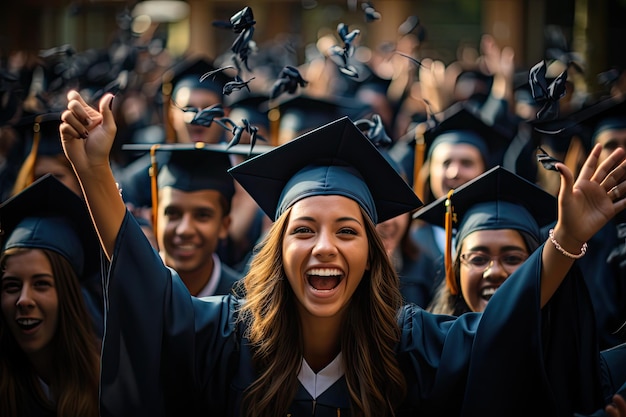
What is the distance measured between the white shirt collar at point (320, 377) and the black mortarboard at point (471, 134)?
2.60 m

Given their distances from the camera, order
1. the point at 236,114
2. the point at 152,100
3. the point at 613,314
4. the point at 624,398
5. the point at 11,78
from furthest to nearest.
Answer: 1. the point at 152,100
2. the point at 236,114
3. the point at 11,78
4. the point at 613,314
5. the point at 624,398

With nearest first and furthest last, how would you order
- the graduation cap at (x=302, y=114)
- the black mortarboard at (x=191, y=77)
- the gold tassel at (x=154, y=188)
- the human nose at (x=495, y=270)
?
1. the human nose at (x=495, y=270)
2. the gold tassel at (x=154, y=188)
3. the graduation cap at (x=302, y=114)
4. the black mortarboard at (x=191, y=77)

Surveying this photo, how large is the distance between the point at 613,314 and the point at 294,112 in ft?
9.21

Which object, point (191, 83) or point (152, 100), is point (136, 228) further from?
point (152, 100)

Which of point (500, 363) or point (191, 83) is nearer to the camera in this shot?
point (500, 363)

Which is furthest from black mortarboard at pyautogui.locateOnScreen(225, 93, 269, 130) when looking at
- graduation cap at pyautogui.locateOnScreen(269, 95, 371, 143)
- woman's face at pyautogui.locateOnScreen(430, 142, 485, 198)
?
woman's face at pyautogui.locateOnScreen(430, 142, 485, 198)

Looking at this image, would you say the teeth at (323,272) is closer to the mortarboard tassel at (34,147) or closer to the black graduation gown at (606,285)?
the black graduation gown at (606,285)

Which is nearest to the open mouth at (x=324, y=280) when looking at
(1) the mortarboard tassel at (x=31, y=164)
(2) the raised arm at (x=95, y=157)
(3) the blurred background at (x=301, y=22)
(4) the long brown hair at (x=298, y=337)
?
(4) the long brown hair at (x=298, y=337)

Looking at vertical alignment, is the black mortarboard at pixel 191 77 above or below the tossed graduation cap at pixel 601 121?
above

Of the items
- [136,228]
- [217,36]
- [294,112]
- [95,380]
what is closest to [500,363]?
[136,228]

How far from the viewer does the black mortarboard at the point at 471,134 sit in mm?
5227

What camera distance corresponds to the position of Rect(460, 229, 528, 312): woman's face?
11.8 ft

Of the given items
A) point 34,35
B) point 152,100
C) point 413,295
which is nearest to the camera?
point 413,295

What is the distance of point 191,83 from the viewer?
636 centimetres
